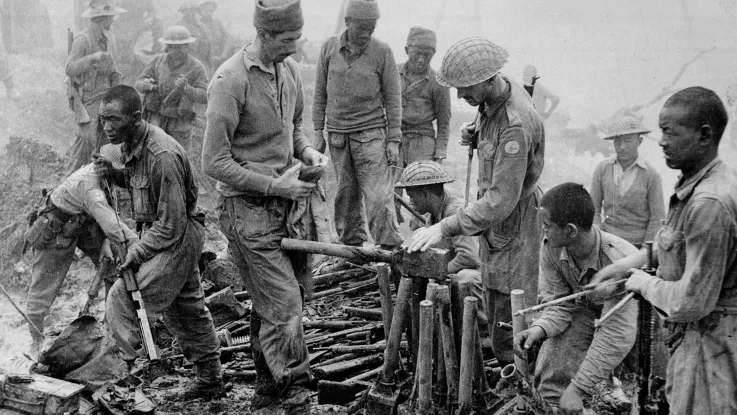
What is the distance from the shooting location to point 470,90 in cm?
430

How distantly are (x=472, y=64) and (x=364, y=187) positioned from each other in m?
2.95

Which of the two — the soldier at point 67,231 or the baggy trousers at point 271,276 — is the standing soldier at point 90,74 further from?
the baggy trousers at point 271,276

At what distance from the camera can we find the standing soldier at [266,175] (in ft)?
14.1

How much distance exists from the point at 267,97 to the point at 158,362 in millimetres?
2497

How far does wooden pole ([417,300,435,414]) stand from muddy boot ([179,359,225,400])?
197 centimetres

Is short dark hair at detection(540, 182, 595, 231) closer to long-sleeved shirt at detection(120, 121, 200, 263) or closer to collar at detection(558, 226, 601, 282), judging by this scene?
collar at detection(558, 226, 601, 282)

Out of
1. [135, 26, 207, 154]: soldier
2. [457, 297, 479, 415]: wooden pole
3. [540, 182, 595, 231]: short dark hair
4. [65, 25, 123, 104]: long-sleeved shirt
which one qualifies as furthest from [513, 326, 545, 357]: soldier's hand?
[65, 25, 123, 104]: long-sleeved shirt

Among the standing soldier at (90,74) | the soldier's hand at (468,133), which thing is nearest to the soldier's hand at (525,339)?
the soldier's hand at (468,133)

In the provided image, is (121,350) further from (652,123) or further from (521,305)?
(652,123)

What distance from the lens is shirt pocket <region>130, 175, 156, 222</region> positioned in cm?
476

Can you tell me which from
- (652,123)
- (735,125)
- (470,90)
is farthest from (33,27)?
(652,123)

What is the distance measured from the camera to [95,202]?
17.8 feet

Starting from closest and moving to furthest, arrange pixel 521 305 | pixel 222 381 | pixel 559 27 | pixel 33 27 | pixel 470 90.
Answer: pixel 521 305, pixel 470 90, pixel 222 381, pixel 33 27, pixel 559 27

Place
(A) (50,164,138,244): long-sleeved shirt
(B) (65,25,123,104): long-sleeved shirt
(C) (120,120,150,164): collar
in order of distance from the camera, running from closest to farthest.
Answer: (C) (120,120,150,164): collar < (A) (50,164,138,244): long-sleeved shirt < (B) (65,25,123,104): long-sleeved shirt
